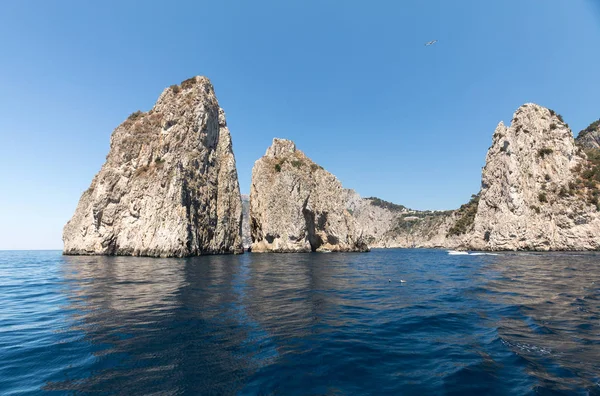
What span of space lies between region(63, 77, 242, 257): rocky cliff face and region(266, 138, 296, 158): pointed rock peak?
854 inches

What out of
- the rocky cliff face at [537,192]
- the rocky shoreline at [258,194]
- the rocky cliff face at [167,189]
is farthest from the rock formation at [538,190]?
the rocky cliff face at [167,189]

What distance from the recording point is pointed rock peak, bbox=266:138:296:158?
98000mm

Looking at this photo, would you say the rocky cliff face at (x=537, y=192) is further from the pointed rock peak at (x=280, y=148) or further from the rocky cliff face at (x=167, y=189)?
the rocky cliff face at (x=167, y=189)

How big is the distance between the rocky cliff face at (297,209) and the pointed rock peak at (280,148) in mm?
1293

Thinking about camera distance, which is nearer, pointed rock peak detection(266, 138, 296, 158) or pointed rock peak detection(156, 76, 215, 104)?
pointed rock peak detection(156, 76, 215, 104)

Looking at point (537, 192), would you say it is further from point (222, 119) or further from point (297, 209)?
point (222, 119)

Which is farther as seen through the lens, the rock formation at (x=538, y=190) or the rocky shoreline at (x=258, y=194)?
the rock formation at (x=538, y=190)

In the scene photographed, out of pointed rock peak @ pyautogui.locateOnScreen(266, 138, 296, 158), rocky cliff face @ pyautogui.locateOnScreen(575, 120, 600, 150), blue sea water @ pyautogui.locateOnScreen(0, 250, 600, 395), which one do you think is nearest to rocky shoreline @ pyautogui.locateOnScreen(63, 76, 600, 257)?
pointed rock peak @ pyautogui.locateOnScreen(266, 138, 296, 158)

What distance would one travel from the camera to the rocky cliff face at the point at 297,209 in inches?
3226

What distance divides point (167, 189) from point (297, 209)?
35.4 m

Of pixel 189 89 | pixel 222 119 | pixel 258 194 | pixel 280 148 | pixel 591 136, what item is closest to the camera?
pixel 189 89

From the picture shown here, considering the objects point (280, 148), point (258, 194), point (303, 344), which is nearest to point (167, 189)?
point (258, 194)

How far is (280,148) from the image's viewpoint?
325 ft

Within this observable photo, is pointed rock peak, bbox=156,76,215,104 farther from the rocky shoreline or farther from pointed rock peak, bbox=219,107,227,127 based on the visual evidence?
pointed rock peak, bbox=219,107,227,127
